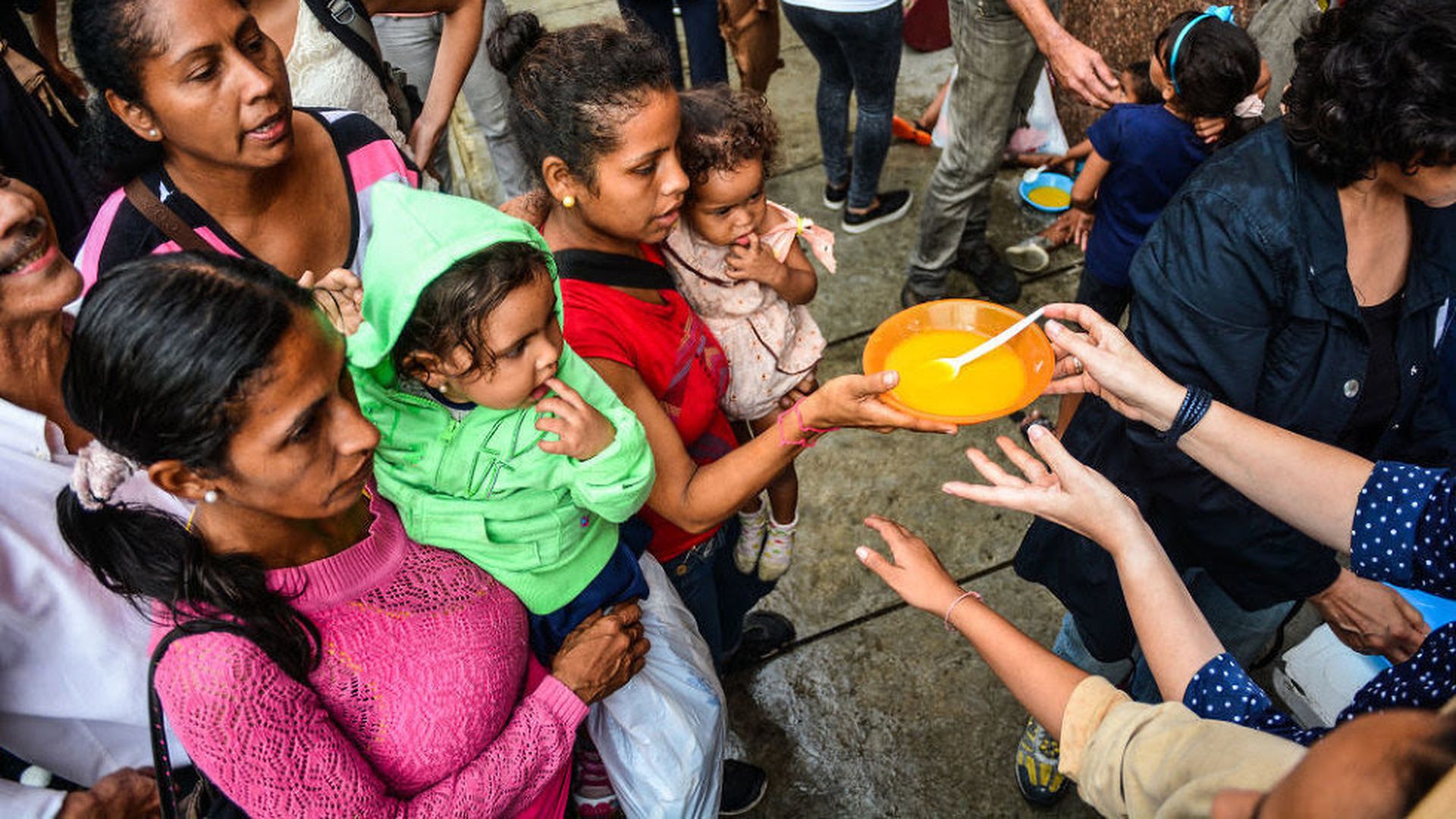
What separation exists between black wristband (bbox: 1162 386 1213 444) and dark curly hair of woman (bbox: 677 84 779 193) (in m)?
1.05

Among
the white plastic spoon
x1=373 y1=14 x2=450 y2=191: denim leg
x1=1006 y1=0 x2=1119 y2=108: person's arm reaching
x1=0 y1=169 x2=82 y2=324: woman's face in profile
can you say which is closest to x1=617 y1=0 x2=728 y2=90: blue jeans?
x1=373 y1=14 x2=450 y2=191: denim leg

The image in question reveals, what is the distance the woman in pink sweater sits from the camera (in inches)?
46.1

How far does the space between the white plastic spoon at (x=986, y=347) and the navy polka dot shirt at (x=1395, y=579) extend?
0.67 metres

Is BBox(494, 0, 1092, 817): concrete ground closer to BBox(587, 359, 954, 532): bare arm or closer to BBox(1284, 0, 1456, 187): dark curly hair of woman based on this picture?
BBox(587, 359, 954, 532): bare arm

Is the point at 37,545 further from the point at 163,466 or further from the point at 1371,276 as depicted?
the point at 1371,276

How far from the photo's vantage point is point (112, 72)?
6.01 ft

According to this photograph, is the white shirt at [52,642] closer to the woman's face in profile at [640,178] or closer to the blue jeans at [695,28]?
the woman's face in profile at [640,178]

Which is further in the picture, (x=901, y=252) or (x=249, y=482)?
(x=901, y=252)

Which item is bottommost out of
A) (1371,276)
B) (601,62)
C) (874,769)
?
(874,769)

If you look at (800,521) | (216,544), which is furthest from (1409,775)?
(800,521)

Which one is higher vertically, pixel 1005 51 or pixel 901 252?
pixel 1005 51

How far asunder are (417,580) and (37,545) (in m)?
0.58

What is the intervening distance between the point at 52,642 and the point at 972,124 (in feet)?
11.2

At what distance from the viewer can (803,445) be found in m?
1.85
